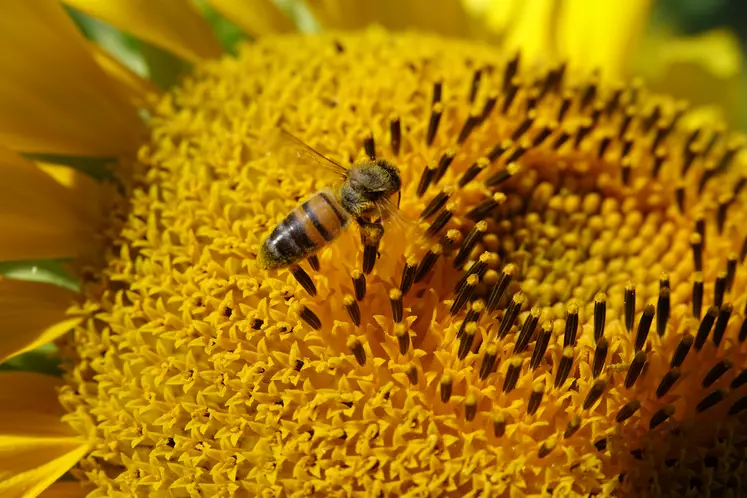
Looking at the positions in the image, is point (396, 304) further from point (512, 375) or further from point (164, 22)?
point (164, 22)

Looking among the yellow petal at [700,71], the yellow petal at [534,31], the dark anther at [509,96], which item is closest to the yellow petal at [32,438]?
the dark anther at [509,96]

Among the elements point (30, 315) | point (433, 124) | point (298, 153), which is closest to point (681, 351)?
point (433, 124)

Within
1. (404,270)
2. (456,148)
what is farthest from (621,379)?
(456,148)

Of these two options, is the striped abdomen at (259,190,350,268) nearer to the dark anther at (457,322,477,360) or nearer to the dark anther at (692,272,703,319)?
the dark anther at (457,322,477,360)

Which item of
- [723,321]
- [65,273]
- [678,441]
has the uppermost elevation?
[65,273]

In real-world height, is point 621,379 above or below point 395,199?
below

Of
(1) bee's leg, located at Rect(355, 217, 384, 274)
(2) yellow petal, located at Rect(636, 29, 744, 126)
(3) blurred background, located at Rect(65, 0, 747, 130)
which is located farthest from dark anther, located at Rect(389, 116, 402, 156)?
(2) yellow petal, located at Rect(636, 29, 744, 126)

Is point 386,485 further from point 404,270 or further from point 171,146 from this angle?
point 171,146

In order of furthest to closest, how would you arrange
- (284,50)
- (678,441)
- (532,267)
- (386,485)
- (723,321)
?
1. (284,50)
2. (532,267)
3. (723,321)
4. (678,441)
5. (386,485)
